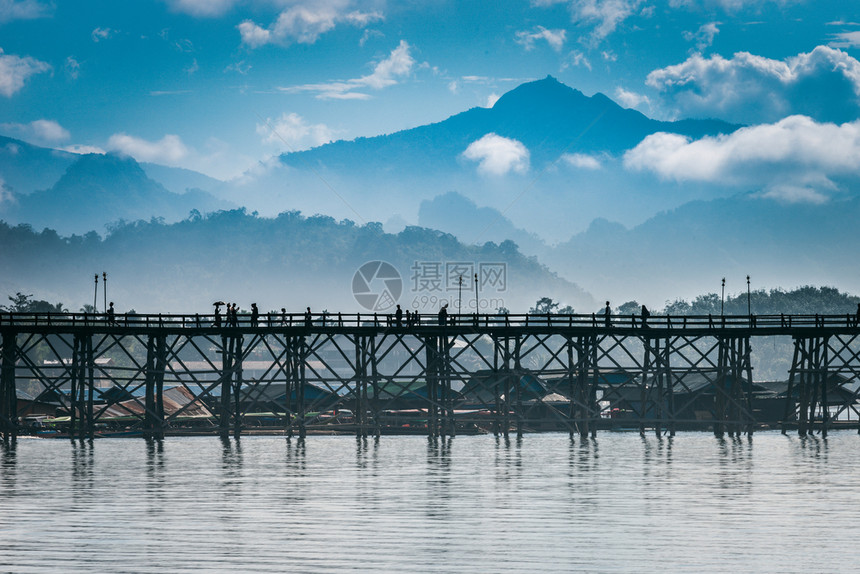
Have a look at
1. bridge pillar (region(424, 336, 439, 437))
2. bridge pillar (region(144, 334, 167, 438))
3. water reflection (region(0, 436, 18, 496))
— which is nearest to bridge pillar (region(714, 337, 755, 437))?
bridge pillar (region(424, 336, 439, 437))

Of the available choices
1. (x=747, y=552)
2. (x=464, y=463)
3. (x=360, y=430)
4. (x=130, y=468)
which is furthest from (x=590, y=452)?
(x=747, y=552)

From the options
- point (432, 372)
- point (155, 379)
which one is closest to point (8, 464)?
point (155, 379)

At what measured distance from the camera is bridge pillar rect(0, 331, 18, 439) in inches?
2159

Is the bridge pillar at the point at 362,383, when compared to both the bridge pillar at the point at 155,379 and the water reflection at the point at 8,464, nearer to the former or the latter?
the bridge pillar at the point at 155,379

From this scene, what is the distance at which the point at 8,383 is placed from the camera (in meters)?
56.9

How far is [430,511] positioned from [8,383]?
34833 millimetres

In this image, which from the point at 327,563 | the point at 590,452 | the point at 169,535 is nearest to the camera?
the point at 327,563

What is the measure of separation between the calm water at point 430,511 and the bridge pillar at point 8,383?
5.73 meters

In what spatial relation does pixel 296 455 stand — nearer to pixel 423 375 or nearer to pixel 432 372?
pixel 432 372

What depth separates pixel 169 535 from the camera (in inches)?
1002

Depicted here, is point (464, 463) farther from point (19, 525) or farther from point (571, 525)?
point (19, 525)

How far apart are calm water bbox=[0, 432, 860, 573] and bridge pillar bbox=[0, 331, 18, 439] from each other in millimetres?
5734

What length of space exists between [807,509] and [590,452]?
22.7 metres

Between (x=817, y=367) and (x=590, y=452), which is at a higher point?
(x=817, y=367)
